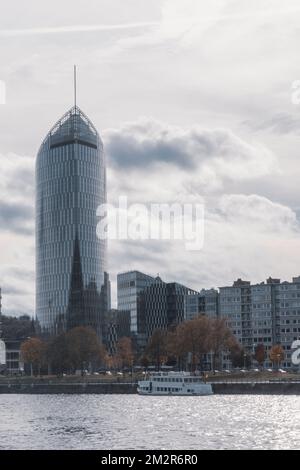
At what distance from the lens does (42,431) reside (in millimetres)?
114000

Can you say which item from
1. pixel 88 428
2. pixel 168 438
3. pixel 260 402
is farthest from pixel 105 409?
pixel 168 438

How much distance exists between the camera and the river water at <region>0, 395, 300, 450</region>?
9631 cm

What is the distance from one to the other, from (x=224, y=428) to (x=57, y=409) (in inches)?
2279

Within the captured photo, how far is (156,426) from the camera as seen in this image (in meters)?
115

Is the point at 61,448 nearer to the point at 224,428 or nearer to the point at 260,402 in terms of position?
the point at 224,428

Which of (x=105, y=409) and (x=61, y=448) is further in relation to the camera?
(x=105, y=409)

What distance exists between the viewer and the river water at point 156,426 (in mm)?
96312
